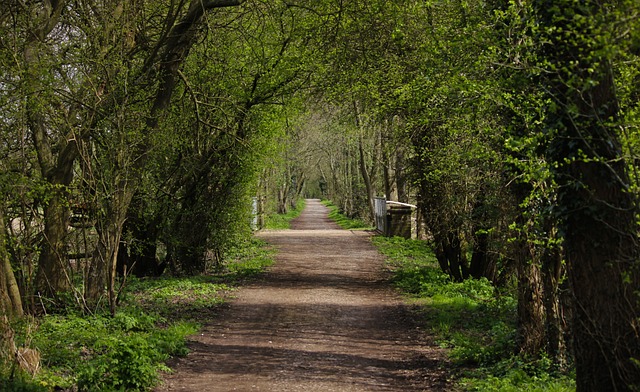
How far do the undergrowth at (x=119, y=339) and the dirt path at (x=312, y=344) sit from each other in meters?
0.38

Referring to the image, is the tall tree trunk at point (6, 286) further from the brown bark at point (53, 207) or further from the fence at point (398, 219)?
the fence at point (398, 219)

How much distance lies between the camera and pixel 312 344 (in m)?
11.3

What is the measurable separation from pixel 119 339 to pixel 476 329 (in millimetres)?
5632

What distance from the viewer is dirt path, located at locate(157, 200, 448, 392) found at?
357 inches

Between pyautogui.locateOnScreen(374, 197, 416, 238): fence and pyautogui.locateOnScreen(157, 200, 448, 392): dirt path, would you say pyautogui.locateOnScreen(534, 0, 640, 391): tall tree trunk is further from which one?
pyautogui.locateOnScreen(374, 197, 416, 238): fence

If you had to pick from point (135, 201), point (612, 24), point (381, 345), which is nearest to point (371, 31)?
point (135, 201)

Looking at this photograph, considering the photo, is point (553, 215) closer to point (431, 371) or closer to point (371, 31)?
point (431, 371)

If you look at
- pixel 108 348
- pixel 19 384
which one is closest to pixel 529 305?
pixel 108 348

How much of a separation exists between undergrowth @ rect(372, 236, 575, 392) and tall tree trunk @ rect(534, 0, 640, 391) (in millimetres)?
1848

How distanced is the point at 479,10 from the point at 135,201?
9.88 metres

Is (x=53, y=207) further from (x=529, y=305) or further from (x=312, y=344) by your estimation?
(x=529, y=305)

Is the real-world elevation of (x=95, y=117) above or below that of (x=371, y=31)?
below

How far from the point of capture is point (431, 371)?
970 cm

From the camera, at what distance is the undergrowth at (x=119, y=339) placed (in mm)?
8031
